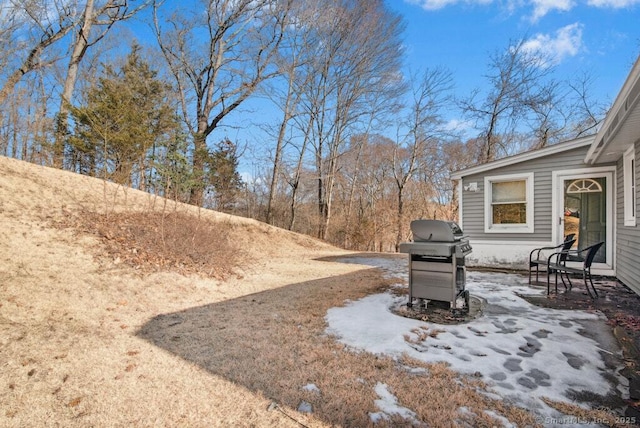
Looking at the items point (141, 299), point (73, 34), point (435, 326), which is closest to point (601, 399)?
point (435, 326)

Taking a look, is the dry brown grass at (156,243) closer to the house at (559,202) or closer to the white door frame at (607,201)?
the house at (559,202)

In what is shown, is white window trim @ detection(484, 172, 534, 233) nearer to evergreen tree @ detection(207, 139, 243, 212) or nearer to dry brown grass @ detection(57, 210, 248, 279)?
dry brown grass @ detection(57, 210, 248, 279)

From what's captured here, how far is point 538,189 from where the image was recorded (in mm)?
6738

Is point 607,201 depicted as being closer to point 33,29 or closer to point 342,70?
point 342,70

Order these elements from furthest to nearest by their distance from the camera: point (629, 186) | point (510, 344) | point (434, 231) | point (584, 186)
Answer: point (584, 186) < point (629, 186) < point (434, 231) < point (510, 344)

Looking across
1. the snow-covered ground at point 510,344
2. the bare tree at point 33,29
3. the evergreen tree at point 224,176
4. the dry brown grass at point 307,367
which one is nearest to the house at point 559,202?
the snow-covered ground at point 510,344

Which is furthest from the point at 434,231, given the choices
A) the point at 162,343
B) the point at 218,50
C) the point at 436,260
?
the point at 218,50

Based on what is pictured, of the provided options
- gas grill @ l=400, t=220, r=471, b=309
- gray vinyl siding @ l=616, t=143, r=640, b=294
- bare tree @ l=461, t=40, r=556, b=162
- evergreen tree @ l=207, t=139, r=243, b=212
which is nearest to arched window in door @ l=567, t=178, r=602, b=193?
gray vinyl siding @ l=616, t=143, r=640, b=294

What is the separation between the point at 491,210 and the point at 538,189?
1.04m

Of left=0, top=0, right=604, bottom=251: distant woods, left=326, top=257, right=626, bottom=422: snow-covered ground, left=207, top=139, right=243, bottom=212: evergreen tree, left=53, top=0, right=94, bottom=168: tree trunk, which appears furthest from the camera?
left=207, top=139, right=243, bottom=212: evergreen tree

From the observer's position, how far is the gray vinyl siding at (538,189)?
6.45 m

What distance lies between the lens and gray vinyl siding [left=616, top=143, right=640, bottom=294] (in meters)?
4.51

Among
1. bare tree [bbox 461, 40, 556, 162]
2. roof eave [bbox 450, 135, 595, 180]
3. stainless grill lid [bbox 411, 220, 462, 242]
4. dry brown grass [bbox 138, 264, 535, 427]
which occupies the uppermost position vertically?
bare tree [bbox 461, 40, 556, 162]

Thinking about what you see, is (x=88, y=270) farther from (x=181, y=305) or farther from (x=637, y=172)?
(x=637, y=172)
